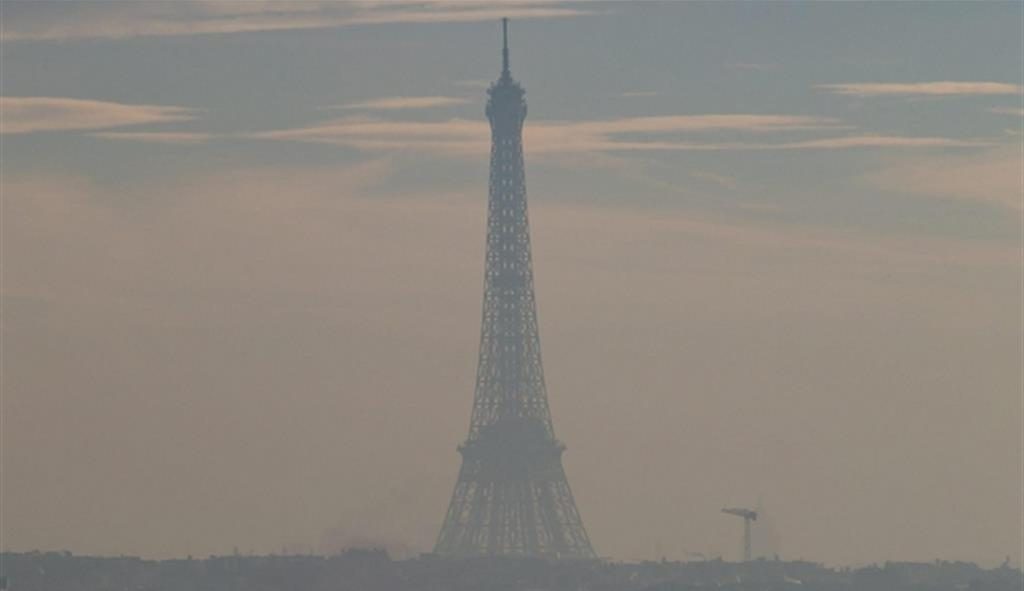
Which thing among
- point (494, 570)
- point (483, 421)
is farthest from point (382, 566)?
point (483, 421)

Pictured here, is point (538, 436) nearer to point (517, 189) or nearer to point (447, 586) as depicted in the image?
point (517, 189)

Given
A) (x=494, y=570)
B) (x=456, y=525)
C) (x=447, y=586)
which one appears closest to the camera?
(x=447, y=586)

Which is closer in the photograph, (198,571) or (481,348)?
(198,571)

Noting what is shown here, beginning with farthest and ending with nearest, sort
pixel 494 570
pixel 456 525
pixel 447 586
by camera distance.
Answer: pixel 456 525, pixel 494 570, pixel 447 586

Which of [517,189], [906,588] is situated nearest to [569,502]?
[517,189]

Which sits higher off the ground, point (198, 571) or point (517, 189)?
point (517, 189)

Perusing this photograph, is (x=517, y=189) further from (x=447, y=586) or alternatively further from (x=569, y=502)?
(x=447, y=586)

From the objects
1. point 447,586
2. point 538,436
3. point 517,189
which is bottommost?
point 447,586
